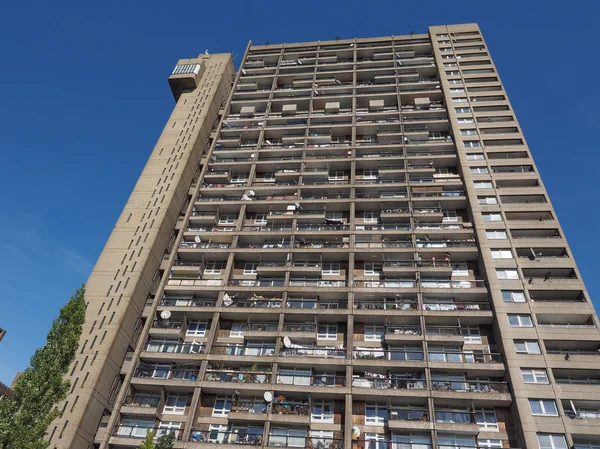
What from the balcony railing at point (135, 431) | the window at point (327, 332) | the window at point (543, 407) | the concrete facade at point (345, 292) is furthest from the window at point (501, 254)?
the balcony railing at point (135, 431)

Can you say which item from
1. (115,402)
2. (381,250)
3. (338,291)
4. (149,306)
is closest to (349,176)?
(381,250)

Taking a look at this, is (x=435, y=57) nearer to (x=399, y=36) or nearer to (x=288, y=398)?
(x=399, y=36)

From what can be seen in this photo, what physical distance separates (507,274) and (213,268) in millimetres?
26356

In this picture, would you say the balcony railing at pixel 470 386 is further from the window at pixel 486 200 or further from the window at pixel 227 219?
the window at pixel 227 219

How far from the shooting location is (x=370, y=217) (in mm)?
47594

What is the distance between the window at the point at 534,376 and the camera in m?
32.0

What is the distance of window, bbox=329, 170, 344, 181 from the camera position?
52031 millimetres

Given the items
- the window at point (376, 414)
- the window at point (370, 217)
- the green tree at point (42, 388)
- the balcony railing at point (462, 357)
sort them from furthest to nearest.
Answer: the window at point (370, 217) → the balcony railing at point (462, 357) → the window at point (376, 414) → the green tree at point (42, 388)

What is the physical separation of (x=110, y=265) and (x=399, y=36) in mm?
53784

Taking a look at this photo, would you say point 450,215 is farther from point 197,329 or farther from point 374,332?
point 197,329

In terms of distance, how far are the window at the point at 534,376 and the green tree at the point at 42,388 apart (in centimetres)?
2970

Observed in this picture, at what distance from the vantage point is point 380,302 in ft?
131

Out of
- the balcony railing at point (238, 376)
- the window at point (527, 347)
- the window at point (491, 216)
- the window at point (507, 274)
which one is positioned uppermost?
the window at point (491, 216)

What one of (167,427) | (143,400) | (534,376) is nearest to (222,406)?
(167,427)
